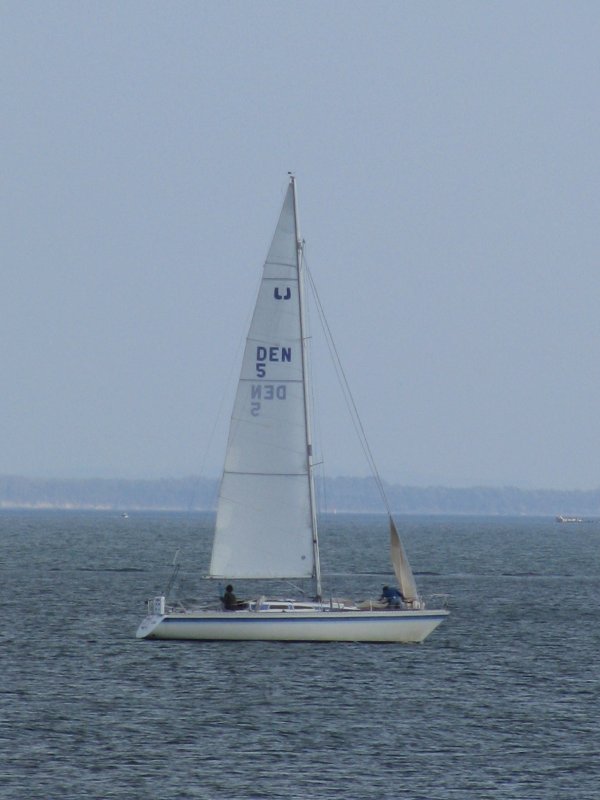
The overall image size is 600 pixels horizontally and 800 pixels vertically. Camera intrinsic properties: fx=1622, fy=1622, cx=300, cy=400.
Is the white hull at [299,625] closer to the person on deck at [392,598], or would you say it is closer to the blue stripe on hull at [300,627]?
the blue stripe on hull at [300,627]

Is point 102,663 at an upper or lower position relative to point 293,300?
lower

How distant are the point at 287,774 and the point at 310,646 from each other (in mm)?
21199

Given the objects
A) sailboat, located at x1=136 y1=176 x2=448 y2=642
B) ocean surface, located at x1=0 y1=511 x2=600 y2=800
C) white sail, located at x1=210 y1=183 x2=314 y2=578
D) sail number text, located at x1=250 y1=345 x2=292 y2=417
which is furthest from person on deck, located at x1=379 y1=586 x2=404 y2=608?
sail number text, located at x1=250 y1=345 x2=292 y2=417

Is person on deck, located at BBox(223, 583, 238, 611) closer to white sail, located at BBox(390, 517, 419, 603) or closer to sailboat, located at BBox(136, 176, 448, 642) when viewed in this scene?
sailboat, located at BBox(136, 176, 448, 642)

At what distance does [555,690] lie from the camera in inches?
2050

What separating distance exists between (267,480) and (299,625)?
5.56 metres

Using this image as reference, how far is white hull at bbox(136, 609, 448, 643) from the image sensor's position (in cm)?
5703

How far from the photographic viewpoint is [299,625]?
57094 mm

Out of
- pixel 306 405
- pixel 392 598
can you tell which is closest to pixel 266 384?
pixel 306 405

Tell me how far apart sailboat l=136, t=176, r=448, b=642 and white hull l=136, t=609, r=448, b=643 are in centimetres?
5

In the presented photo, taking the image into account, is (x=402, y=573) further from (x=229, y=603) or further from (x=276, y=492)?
(x=229, y=603)

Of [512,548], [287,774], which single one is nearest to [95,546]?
[512,548]

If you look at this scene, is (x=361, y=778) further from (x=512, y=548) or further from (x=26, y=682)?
(x=512, y=548)

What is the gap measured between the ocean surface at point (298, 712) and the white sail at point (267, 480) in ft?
11.1
